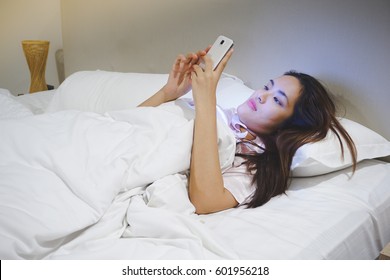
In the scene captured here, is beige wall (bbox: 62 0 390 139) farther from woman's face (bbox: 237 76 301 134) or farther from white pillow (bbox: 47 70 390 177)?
woman's face (bbox: 237 76 301 134)

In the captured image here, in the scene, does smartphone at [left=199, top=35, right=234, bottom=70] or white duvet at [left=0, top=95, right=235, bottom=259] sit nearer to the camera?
white duvet at [left=0, top=95, right=235, bottom=259]

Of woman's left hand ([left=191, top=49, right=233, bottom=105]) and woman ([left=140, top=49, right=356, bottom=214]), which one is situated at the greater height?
woman's left hand ([left=191, top=49, right=233, bottom=105])

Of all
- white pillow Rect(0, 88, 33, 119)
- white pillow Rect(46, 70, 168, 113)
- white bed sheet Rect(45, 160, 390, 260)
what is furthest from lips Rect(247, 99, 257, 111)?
white pillow Rect(0, 88, 33, 119)

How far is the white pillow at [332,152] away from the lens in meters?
0.91

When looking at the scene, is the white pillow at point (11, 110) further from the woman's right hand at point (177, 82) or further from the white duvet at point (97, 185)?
the woman's right hand at point (177, 82)

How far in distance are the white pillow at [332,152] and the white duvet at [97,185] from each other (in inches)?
7.6

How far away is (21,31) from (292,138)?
2.10 metres

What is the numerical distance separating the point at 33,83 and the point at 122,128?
5.31ft

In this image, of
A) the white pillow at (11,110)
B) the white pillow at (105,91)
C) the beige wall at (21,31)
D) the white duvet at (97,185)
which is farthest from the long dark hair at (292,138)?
the beige wall at (21,31)

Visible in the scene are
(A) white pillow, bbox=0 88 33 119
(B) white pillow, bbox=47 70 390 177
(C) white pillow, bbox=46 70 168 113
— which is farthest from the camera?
(C) white pillow, bbox=46 70 168 113

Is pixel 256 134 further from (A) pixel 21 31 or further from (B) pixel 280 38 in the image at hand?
(A) pixel 21 31

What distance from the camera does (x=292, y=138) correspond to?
95cm

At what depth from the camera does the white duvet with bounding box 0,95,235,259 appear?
2.09 feet

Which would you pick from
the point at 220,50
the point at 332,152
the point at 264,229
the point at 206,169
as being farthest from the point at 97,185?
the point at 332,152
